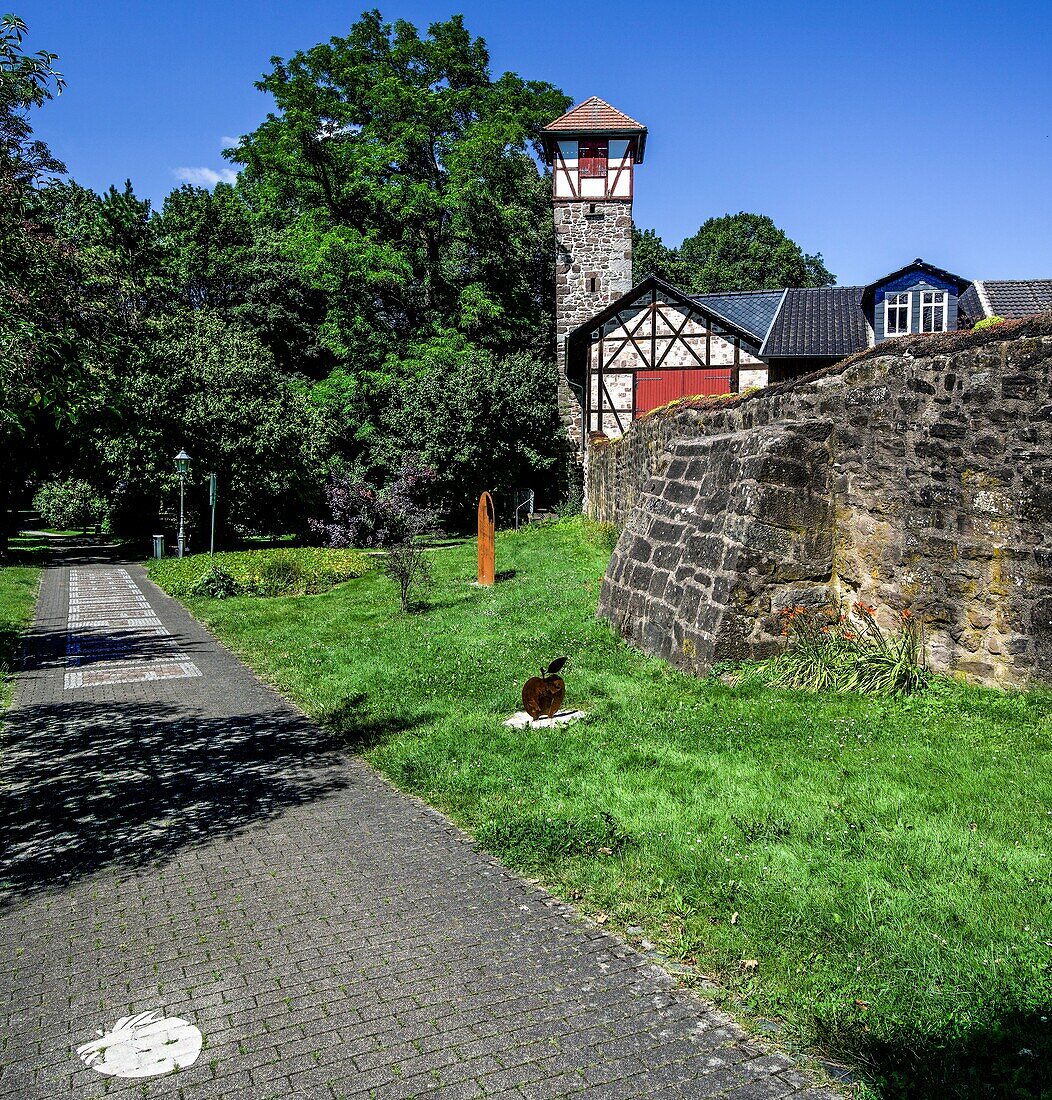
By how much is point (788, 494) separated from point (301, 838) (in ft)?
17.0

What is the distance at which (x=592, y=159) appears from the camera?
107 feet

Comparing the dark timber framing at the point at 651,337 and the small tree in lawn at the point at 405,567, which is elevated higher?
the dark timber framing at the point at 651,337

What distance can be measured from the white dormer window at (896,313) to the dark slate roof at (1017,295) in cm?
355

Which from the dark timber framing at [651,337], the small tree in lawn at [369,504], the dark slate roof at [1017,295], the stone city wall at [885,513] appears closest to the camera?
the stone city wall at [885,513]

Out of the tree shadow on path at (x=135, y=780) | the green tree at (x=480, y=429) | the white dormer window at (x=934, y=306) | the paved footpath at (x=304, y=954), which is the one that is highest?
the white dormer window at (x=934, y=306)

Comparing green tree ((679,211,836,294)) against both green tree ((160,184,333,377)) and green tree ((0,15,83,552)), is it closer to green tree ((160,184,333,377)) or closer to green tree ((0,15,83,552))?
green tree ((160,184,333,377))

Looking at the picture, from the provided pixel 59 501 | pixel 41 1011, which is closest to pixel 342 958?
pixel 41 1011

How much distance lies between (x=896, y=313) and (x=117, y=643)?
2456 centimetres

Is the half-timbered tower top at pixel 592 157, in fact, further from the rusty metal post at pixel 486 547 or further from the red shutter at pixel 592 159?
the rusty metal post at pixel 486 547

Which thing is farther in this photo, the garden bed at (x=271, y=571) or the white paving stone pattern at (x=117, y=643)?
the garden bed at (x=271, y=571)

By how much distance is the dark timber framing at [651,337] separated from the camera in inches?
1117

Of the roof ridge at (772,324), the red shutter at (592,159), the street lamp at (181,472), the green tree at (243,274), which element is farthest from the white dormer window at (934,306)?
the street lamp at (181,472)

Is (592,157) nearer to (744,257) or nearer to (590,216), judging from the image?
(590,216)

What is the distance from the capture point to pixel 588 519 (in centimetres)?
2488
